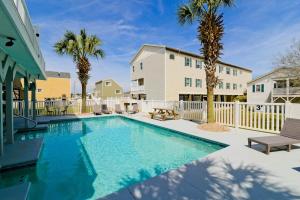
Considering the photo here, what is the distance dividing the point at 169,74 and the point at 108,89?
29.8 m

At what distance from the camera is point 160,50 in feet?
87.8

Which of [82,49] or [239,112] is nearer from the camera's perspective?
[239,112]

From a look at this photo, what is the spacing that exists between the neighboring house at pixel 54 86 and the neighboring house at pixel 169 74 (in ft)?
65.6

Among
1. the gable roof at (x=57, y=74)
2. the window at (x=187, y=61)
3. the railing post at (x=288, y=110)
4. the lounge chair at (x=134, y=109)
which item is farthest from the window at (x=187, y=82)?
the gable roof at (x=57, y=74)

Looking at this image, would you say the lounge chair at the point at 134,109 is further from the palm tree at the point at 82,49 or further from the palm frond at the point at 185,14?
the palm frond at the point at 185,14

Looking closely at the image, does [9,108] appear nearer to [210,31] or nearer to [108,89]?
[210,31]

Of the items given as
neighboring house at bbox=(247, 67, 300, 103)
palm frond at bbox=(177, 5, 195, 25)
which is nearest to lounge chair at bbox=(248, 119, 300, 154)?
palm frond at bbox=(177, 5, 195, 25)

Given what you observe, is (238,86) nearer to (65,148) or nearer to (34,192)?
(65,148)

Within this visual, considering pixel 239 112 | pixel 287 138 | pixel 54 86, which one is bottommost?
pixel 287 138

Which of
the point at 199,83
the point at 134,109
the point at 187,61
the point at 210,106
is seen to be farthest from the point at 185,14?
the point at 199,83

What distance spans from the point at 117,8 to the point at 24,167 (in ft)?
52.5

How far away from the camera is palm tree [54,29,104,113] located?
17788mm

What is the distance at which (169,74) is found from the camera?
87.5 feet

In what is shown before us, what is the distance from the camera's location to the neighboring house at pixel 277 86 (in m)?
26.6
